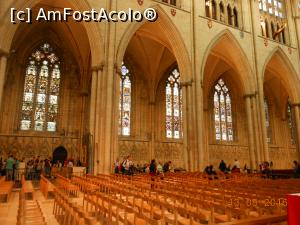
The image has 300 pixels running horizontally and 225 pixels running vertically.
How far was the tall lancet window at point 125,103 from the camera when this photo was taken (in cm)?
2034

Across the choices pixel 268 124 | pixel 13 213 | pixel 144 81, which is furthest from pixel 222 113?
pixel 13 213

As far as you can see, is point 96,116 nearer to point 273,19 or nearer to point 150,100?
point 150,100

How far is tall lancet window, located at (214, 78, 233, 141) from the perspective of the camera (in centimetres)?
2452

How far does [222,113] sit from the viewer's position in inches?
993

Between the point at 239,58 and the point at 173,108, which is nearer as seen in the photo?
the point at 239,58

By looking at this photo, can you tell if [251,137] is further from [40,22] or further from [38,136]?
[40,22]

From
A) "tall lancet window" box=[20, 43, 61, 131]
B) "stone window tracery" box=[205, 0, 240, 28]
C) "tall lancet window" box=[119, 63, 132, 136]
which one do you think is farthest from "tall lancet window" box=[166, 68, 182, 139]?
"tall lancet window" box=[20, 43, 61, 131]

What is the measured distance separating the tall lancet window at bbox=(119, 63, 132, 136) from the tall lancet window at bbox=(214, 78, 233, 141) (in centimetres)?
900

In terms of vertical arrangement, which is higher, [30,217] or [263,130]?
[263,130]

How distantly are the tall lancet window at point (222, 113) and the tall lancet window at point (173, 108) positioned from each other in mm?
4296

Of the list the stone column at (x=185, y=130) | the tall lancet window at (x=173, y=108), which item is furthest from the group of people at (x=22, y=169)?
the tall lancet window at (x=173, y=108)

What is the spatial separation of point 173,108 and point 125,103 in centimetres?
451

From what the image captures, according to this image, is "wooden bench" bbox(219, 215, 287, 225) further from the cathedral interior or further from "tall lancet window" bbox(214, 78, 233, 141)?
"tall lancet window" bbox(214, 78, 233, 141)

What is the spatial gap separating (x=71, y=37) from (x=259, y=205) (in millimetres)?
18231
